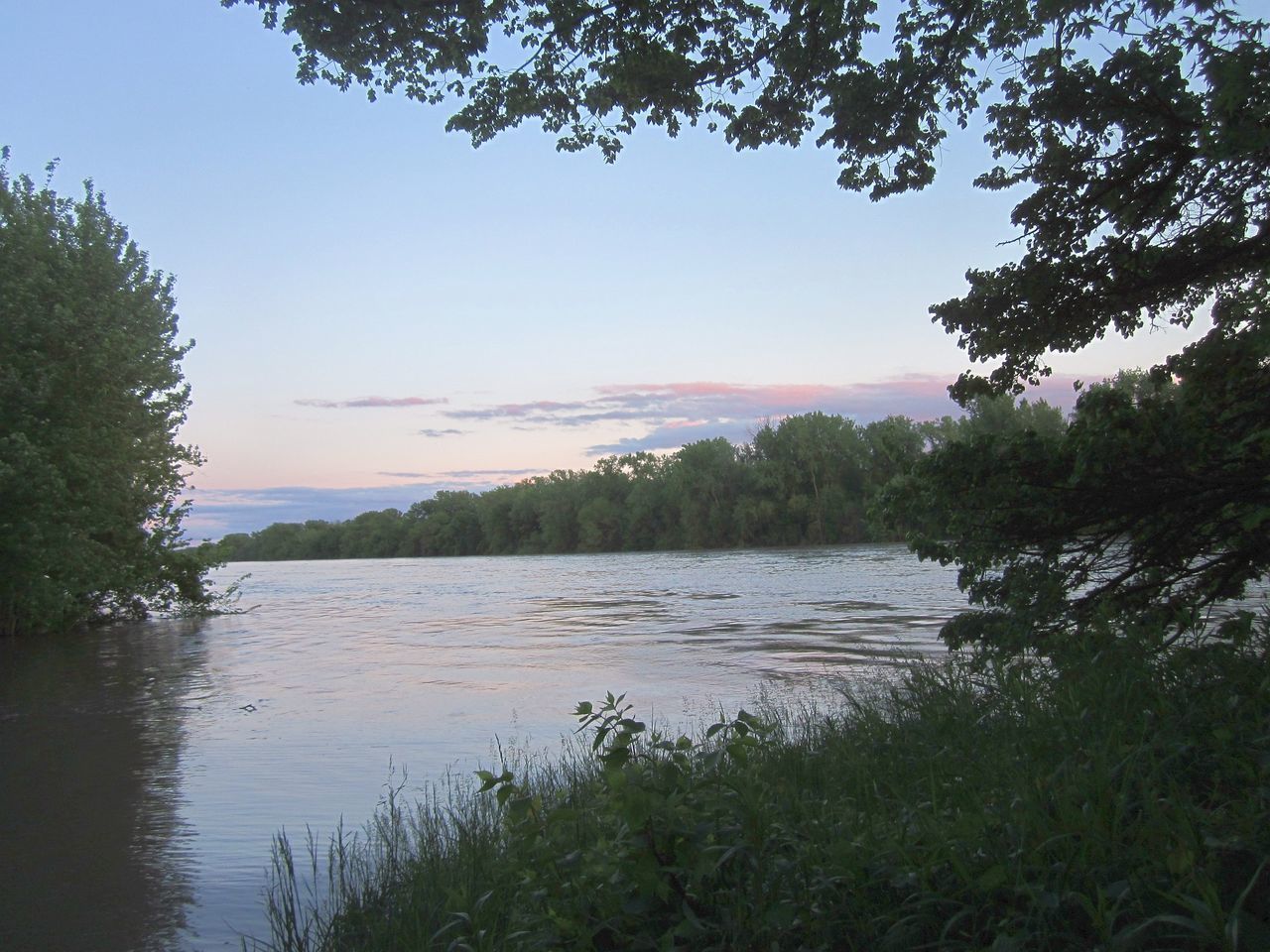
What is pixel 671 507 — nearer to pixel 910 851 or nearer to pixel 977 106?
pixel 977 106

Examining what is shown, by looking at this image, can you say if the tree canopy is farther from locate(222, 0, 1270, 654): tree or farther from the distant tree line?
the distant tree line

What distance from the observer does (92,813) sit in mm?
8477

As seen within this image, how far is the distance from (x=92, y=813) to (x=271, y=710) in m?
5.57

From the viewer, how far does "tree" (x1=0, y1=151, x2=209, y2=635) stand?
20.1 meters

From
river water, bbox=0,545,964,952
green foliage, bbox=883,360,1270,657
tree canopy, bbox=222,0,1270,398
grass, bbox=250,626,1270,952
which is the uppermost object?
tree canopy, bbox=222,0,1270,398

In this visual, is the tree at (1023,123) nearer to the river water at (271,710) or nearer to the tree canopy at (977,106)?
the tree canopy at (977,106)

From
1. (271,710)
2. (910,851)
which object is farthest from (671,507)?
(910,851)

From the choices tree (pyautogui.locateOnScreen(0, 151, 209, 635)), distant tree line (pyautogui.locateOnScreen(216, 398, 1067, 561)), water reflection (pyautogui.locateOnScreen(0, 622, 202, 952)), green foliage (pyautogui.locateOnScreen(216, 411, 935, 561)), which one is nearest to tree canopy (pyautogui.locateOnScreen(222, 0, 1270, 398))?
water reflection (pyautogui.locateOnScreen(0, 622, 202, 952))

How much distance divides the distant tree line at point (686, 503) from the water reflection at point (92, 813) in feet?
143

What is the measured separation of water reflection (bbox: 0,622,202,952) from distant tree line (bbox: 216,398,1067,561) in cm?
4363

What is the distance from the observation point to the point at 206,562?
28.2m

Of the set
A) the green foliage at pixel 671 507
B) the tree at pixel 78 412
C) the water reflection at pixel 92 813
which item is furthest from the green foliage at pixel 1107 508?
the green foliage at pixel 671 507

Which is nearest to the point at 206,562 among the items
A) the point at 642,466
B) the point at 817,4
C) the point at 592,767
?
the point at 592,767

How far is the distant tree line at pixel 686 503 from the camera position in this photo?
3447 inches
